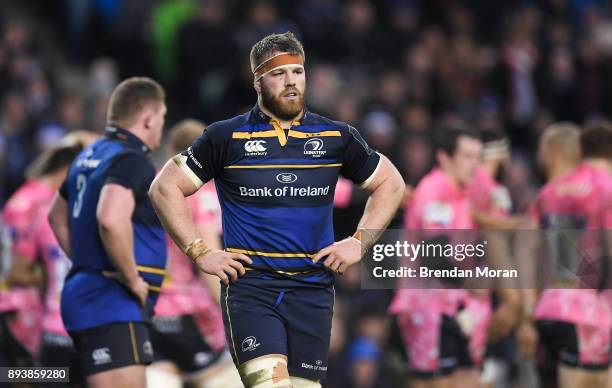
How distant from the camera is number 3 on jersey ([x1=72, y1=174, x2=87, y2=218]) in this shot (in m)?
8.30

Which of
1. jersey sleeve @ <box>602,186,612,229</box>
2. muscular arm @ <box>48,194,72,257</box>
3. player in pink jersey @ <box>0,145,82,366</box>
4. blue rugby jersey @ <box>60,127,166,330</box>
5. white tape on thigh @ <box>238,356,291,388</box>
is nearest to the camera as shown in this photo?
white tape on thigh @ <box>238,356,291,388</box>

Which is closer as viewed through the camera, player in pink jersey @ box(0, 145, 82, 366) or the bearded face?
the bearded face

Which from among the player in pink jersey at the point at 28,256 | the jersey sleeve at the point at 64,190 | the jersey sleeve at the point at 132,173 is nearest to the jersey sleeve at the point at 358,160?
the jersey sleeve at the point at 132,173

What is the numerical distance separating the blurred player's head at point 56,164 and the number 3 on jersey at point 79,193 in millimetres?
1657

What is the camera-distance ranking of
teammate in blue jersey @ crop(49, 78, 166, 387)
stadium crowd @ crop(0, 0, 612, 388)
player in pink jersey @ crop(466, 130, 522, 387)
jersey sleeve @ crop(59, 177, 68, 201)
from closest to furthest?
teammate in blue jersey @ crop(49, 78, 166, 387) < jersey sleeve @ crop(59, 177, 68, 201) < player in pink jersey @ crop(466, 130, 522, 387) < stadium crowd @ crop(0, 0, 612, 388)

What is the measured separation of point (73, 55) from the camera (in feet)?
62.4

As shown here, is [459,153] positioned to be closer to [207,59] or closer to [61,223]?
[61,223]

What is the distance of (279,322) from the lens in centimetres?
719

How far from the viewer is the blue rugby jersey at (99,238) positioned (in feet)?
26.7

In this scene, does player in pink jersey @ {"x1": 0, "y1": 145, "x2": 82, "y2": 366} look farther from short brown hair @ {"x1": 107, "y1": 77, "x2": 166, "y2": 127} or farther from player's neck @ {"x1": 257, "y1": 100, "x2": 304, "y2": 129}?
player's neck @ {"x1": 257, "y1": 100, "x2": 304, "y2": 129}

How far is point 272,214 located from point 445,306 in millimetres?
3714

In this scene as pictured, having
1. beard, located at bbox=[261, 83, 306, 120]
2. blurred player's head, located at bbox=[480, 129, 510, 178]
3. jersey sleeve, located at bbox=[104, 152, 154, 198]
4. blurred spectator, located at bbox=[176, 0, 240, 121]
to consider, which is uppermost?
blurred spectator, located at bbox=[176, 0, 240, 121]

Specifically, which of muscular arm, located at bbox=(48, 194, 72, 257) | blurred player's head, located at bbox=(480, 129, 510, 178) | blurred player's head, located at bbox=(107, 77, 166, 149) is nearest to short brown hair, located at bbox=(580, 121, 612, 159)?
blurred player's head, located at bbox=(480, 129, 510, 178)

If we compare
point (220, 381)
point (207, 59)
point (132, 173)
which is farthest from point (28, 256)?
point (207, 59)
